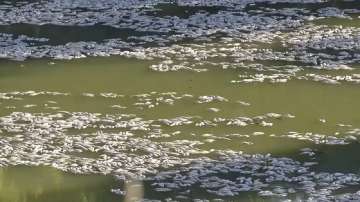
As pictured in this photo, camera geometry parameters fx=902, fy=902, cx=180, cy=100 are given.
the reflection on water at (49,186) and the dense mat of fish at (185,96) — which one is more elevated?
the dense mat of fish at (185,96)

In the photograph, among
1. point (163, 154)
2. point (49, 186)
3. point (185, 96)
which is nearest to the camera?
point (49, 186)

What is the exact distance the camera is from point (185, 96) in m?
7.27

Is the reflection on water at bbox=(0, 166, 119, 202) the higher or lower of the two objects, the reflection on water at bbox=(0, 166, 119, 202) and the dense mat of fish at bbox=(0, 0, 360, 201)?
the lower

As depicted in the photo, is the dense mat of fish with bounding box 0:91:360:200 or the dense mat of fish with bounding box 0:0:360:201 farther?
the dense mat of fish with bounding box 0:0:360:201

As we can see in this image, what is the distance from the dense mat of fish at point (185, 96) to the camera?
552cm

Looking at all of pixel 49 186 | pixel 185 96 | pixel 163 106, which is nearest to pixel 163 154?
pixel 49 186

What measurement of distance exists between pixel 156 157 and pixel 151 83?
75.2 inches

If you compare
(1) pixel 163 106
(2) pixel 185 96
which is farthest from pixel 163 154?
(2) pixel 185 96

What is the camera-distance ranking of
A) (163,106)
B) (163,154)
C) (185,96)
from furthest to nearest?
(185,96) < (163,106) < (163,154)

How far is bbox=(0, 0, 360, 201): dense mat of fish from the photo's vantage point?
5.52 meters

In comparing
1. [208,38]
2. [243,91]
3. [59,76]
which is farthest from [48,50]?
[243,91]

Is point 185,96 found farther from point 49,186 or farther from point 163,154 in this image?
point 49,186

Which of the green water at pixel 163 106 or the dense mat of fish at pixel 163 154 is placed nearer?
the dense mat of fish at pixel 163 154

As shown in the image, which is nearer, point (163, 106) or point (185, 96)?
point (163, 106)
